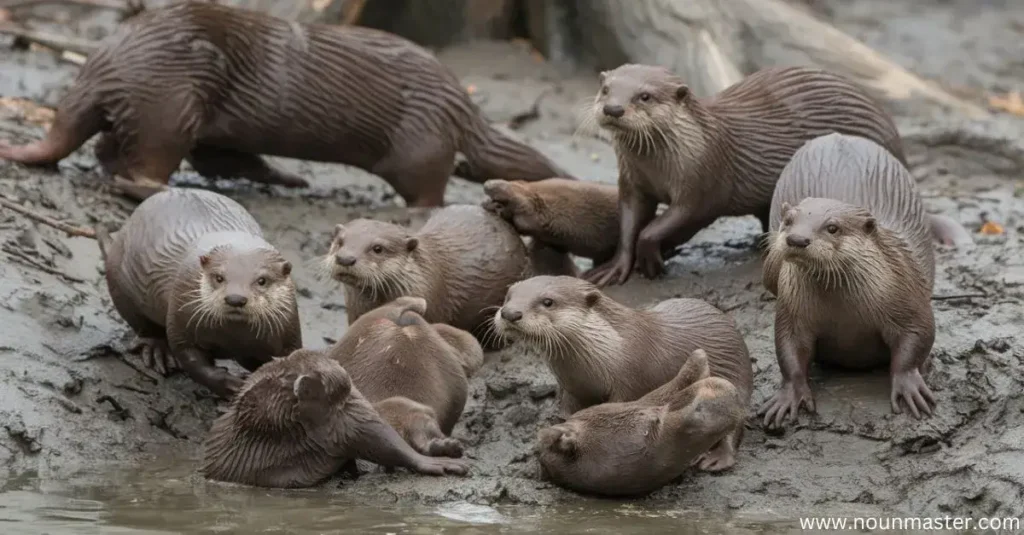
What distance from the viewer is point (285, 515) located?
14.9 feet

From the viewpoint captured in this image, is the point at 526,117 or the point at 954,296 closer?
the point at 954,296

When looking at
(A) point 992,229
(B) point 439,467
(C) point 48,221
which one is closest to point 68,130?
(C) point 48,221

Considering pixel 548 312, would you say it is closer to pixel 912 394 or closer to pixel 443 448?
pixel 443 448

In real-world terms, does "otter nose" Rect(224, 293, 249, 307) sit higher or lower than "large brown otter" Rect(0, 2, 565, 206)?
higher

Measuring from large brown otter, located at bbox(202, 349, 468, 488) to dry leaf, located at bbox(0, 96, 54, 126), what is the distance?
11.9 ft

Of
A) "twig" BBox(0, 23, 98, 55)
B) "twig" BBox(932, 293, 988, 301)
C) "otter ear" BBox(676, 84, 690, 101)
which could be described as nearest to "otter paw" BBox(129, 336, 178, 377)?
"otter ear" BBox(676, 84, 690, 101)

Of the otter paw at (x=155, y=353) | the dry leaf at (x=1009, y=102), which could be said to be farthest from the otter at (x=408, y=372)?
the dry leaf at (x=1009, y=102)

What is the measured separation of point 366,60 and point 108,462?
292 centimetres

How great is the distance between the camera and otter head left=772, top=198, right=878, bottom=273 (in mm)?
5031

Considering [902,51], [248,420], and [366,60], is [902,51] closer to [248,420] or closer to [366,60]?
[366,60]

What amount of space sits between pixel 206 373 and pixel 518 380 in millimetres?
1078

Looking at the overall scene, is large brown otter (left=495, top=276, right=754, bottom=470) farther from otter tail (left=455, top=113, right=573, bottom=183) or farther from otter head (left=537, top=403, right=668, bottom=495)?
otter tail (left=455, top=113, right=573, bottom=183)

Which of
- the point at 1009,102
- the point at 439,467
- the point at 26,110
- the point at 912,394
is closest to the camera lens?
the point at 439,467

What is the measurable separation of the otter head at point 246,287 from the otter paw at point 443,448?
2.90 ft
